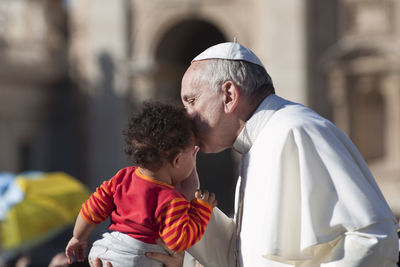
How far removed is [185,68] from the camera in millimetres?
14664

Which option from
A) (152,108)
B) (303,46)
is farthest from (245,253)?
(303,46)

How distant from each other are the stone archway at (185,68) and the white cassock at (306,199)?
11165 mm

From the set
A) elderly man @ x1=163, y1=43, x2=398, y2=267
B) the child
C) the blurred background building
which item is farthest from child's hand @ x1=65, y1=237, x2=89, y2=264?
the blurred background building

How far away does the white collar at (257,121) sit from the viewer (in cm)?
247

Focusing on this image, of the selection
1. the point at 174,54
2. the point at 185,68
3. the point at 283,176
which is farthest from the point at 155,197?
the point at 185,68

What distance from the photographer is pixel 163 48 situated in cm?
1398

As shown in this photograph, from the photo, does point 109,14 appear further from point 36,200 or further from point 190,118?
point 190,118

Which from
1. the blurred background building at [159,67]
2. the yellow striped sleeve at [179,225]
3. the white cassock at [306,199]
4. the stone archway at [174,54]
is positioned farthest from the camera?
the stone archway at [174,54]

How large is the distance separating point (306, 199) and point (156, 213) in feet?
1.80

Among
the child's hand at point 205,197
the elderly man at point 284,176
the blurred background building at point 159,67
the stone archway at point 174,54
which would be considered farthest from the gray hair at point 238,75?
the stone archway at point 174,54

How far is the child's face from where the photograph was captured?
2.51 metres

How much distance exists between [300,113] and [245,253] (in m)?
0.53

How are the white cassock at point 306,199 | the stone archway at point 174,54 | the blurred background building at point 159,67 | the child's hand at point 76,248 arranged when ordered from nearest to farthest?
the white cassock at point 306,199 < the child's hand at point 76,248 < the blurred background building at point 159,67 < the stone archway at point 174,54

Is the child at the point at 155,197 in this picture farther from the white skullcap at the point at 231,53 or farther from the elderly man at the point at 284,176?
the white skullcap at the point at 231,53
